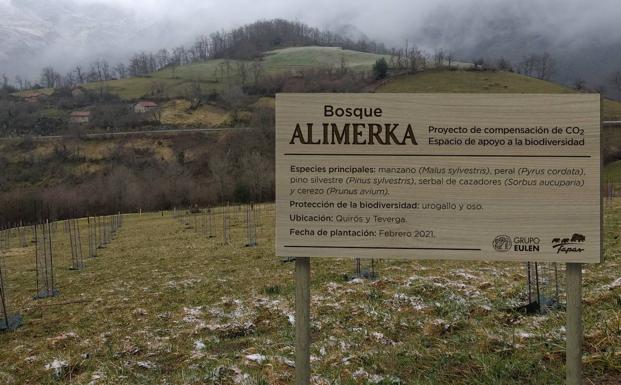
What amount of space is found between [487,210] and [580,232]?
2.46 ft

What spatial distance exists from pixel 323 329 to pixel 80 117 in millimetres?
124095

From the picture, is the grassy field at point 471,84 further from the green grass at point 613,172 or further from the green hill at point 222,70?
the green hill at point 222,70

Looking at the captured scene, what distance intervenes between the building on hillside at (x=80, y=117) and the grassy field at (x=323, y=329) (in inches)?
4299

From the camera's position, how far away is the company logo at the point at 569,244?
3727 millimetres

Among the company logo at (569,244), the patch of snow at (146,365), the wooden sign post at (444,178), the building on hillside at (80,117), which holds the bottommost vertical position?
the patch of snow at (146,365)

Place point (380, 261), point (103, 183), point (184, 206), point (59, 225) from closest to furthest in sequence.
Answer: point (380, 261) < point (59, 225) < point (184, 206) < point (103, 183)

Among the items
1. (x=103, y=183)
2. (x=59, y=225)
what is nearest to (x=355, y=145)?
(x=59, y=225)

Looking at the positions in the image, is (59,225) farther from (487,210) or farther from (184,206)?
(487,210)

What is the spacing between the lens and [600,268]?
10117 mm

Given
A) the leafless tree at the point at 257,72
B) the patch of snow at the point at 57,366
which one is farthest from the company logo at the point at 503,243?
the leafless tree at the point at 257,72

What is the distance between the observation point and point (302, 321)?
4.16m

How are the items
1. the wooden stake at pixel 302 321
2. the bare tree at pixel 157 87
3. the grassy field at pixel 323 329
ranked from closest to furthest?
the wooden stake at pixel 302 321 < the grassy field at pixel 323 329 < the bare tree at pixel 157 87

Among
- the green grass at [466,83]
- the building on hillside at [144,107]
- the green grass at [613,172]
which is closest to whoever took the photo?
the green grass at [613,172]

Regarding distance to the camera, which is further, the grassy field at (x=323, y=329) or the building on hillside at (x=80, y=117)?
the building on hillside at (x=80, y=117)
